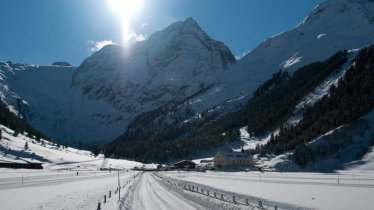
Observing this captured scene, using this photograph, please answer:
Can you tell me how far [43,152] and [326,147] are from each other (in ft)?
378

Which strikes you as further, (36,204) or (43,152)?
(43,152)

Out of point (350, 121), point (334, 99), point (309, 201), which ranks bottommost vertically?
point (309, 201)

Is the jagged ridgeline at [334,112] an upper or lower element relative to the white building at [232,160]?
upper

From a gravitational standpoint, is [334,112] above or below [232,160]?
above

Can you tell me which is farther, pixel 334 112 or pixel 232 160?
pixel 232 160

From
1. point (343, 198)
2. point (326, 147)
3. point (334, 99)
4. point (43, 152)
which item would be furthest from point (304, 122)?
point (343, 198)

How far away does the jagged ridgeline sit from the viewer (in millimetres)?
128600

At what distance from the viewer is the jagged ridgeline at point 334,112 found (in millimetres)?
128600

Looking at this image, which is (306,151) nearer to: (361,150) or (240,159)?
(361,150)

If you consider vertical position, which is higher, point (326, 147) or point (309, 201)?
point (326, 147)

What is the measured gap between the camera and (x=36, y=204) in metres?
40.6

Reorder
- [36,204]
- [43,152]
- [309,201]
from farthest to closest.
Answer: [43,152] → [36,204] → [309,201]

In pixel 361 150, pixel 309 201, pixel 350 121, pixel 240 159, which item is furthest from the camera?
pixel 240 159

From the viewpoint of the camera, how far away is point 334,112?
150m
